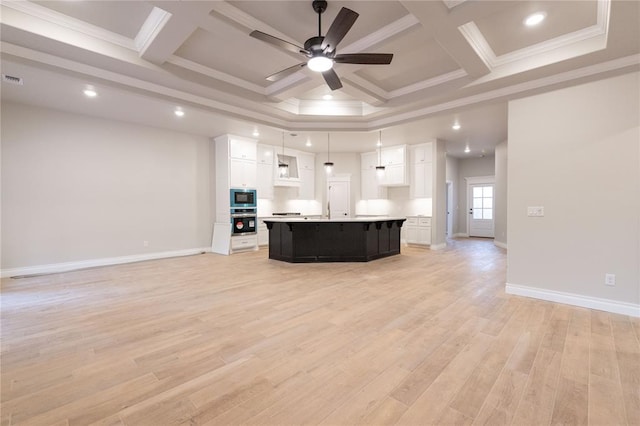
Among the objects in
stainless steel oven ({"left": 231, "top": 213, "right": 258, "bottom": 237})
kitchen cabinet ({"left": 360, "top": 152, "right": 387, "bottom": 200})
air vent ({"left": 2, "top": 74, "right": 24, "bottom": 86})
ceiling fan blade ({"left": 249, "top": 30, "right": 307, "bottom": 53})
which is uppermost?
air vent ({"left": 2, "top": 74, "right": 24, "bottom": 86})

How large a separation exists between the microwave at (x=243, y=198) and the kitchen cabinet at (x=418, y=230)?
4.51m

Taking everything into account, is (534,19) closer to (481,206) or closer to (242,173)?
(242,173)

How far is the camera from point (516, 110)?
3928 millimetres

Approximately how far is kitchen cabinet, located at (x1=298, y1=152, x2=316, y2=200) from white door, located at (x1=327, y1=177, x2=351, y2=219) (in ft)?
1.73

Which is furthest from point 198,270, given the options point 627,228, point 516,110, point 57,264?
point 627,228

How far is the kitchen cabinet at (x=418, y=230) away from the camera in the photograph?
8.01m

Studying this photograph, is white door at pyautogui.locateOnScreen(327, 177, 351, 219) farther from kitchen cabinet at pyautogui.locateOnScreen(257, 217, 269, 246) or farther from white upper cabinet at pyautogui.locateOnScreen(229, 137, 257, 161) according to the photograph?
white upper cabinet at pyautogui.locateOnScreen(229, 137, 257, 161)

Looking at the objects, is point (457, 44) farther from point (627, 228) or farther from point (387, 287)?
point (387, 287)

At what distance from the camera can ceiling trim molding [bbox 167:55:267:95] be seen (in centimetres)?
391

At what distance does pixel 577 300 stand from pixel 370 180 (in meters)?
6.18

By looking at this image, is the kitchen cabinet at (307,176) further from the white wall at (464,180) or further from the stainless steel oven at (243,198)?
the white wall at (464,180)

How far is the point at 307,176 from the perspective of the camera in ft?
30.2

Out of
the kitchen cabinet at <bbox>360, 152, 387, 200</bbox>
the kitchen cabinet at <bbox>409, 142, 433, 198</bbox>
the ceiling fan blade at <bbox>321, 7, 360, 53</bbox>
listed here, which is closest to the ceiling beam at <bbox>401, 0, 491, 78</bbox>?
the ceiling fan blade at <bbox>321, 7, 360, 53</bbox>

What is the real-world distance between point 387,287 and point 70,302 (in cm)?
416
